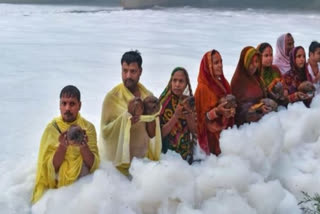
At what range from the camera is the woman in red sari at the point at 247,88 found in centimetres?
285

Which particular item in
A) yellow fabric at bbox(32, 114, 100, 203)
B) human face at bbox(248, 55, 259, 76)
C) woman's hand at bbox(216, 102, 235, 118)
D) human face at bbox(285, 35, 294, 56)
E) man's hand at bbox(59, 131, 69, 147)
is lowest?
yellow fabric at bbox(32, 114, 100, 203)

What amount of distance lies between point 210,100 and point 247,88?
1.13ft

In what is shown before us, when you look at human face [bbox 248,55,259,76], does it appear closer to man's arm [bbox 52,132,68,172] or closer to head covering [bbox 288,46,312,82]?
head covering [bbox 288,46,312,82]

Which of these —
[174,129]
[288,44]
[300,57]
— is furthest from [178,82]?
[288,44]

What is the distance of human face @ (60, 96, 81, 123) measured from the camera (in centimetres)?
216

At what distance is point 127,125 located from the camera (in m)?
2.30

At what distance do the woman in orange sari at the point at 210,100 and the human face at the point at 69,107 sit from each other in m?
0.81

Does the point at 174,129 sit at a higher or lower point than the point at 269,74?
lower

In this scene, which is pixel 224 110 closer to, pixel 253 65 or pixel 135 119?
pixel 253 65

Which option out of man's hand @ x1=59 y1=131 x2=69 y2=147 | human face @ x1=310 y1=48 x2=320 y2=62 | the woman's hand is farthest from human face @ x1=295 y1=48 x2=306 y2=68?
man's hand @ x1=59 y1=131 x2=69 y2=147

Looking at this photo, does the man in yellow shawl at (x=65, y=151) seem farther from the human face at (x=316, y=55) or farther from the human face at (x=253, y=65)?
the human face at (x=316, y=55)

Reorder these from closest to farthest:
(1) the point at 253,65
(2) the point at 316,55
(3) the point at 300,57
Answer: (1) the point at 253,65 < (3) the point at 300,57 < (2) the point at 316,55

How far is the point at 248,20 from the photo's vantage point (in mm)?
13180

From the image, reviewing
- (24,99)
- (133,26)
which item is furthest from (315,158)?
(133,26)
